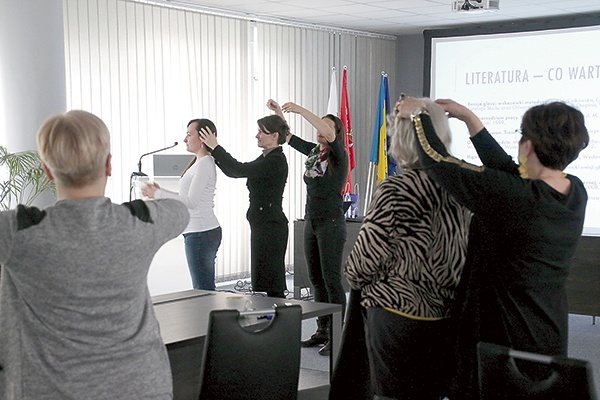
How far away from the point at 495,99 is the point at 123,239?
5.90 meters

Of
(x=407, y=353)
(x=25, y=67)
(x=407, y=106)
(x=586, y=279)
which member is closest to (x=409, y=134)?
(x=407, y=106)

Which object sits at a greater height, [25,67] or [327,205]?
[25,67]

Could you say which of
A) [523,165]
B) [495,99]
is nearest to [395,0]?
[495,99]

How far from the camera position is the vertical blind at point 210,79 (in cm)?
655

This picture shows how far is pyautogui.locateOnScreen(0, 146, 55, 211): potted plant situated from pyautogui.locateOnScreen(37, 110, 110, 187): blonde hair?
10.6 feet

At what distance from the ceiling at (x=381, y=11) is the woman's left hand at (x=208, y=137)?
2.69m

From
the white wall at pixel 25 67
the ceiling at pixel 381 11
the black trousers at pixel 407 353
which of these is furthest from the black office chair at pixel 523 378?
the ceiling at pixel 381 11

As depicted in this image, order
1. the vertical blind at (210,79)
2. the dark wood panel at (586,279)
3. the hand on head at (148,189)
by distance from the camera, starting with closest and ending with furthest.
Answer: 1. the hand on head at (148,189)
2. the dark wood panel at (586,279)
3. the vertical blind at (210,79)

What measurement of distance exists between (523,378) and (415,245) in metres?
0.64

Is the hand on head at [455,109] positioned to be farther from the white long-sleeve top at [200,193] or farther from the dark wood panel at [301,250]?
the dark wood panel at [301,250]

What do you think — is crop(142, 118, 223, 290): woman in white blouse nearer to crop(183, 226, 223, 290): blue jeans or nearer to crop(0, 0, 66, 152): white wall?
crop(183, 226, 223, 290): blue jeans

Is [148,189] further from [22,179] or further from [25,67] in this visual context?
[25,67]

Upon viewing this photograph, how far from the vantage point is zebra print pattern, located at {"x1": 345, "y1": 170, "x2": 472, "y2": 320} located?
2.32m

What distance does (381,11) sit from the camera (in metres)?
7.71
